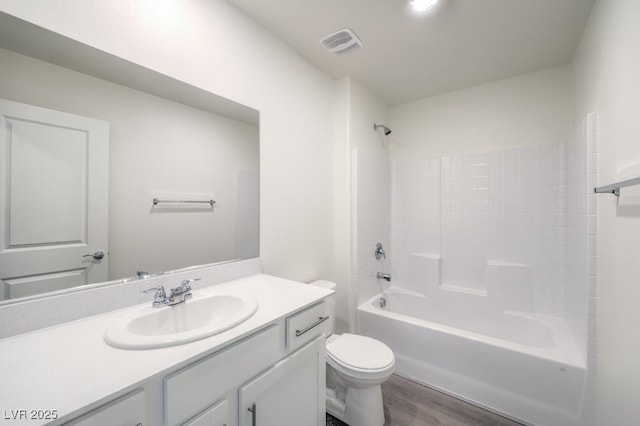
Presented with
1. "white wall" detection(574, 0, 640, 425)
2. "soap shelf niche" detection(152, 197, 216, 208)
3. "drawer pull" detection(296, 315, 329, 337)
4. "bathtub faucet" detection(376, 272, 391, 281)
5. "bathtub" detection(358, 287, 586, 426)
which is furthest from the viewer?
"bathtub faucet" detection(376, 272, 391, 281)

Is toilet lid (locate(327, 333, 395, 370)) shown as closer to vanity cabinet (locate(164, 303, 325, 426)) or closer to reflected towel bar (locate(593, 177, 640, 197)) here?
vanity cabinet (locate(164, 303, 325, 426))

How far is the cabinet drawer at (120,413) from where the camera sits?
1.79 feet

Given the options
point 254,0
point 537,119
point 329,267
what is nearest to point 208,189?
→ point 254,0

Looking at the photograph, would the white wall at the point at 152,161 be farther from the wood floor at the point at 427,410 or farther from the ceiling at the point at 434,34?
the wood floor at the point at 427,410

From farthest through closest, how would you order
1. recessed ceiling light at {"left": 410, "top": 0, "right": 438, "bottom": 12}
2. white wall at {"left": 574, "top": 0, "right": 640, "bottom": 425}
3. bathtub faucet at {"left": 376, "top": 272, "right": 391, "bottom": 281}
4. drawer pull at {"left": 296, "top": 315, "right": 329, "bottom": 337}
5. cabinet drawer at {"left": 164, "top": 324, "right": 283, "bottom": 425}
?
bathtub faucet at {"left": 376, "top": 272, "right": 391, "bottom": 281}
recessed ceiling light at {"left": 410, "top": 0, "right": 438, "bottom": 12}
drawer pull at {"left": 296, "top": 315, "right": 329, "bottom": 337}
white wall at {"left": 574, "top": 0, "right": 640, "bottom": 425}
cabinet drawer at {"left": 164, "top": 324, "right": 283, "bottom": 425}

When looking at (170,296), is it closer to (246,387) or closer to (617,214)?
(246,387)

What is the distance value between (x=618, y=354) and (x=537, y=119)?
6.15 ft

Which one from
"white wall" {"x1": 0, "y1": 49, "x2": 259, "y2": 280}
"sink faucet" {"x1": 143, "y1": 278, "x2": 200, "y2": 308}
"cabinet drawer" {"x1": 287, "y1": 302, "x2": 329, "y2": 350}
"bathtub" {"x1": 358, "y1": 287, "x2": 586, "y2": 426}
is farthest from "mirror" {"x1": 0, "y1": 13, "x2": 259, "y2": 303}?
"bathtub" {"x1": 358, "y1": 287, "x2": 586, "y2": 426}

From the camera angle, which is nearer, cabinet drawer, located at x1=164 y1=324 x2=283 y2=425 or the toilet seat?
cabinet drawer, located at x1=164 y1=324 x2=283 y2=425

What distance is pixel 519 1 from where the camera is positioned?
143cm

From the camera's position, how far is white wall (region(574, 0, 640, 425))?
0.98 meters

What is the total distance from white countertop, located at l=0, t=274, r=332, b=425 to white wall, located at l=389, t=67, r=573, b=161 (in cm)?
245

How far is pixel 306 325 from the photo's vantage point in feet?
3.72

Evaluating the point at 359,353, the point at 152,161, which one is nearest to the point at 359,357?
the point at 359,353
